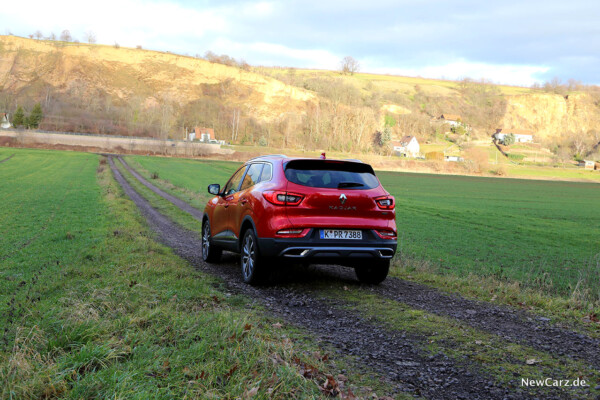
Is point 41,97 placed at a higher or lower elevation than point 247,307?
higher

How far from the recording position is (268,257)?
700cm

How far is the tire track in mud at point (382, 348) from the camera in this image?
383 centimetres

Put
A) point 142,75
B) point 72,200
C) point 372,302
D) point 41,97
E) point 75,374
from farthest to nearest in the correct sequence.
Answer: point 142,75 → point 41,97 → point 72,200 → point 372,302 → point 75,374

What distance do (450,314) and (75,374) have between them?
4770 mm

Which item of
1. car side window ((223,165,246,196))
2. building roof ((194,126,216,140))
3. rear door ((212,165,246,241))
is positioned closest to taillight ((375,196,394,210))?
rear door ((212,165,246,241))

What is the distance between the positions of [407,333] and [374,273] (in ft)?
9.15

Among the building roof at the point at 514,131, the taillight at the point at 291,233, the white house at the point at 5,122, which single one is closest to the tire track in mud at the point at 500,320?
the taillight at the point at 291,233

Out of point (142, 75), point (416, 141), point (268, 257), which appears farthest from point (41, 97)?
point (268, 257)

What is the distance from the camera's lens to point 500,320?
5.99 m

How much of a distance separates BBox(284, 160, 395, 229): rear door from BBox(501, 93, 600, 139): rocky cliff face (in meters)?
188

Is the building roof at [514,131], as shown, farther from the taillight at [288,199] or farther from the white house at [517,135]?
the taillight at [288,199]

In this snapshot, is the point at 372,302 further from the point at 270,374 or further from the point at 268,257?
the point at 270,374

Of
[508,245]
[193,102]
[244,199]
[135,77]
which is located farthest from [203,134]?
[244,199]

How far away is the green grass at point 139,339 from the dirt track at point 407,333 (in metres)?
0.38
